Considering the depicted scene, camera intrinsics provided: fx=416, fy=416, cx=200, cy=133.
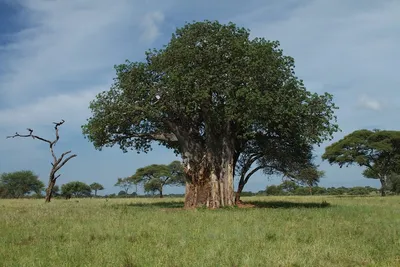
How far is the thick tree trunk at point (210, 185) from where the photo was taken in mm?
28078

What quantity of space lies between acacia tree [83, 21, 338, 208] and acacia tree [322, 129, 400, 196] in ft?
110

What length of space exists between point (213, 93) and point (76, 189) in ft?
279

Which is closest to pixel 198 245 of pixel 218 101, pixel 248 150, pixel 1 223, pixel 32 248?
pixel 32 248

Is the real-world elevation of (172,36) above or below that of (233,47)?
above

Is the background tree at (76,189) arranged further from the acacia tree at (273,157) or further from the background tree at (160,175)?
A: the acacia tree at (273,157)

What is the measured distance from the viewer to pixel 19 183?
97750 mm

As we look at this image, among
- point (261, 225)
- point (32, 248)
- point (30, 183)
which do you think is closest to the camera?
point (32, 248)

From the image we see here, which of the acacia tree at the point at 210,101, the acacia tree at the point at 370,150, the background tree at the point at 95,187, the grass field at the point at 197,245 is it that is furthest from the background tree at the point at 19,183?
the grass field at the point at 197,245

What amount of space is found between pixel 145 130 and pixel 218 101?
673 cm

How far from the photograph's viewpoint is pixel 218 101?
87.7ft

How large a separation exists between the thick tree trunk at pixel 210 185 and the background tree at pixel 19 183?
79.3 meters

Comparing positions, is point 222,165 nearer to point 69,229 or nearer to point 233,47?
point 233,47

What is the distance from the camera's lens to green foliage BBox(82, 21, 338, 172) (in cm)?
2480

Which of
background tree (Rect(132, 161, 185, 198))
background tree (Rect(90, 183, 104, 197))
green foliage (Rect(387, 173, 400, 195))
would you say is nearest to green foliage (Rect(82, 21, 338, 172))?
background tree (Rect(132, 161, 185, 198))
